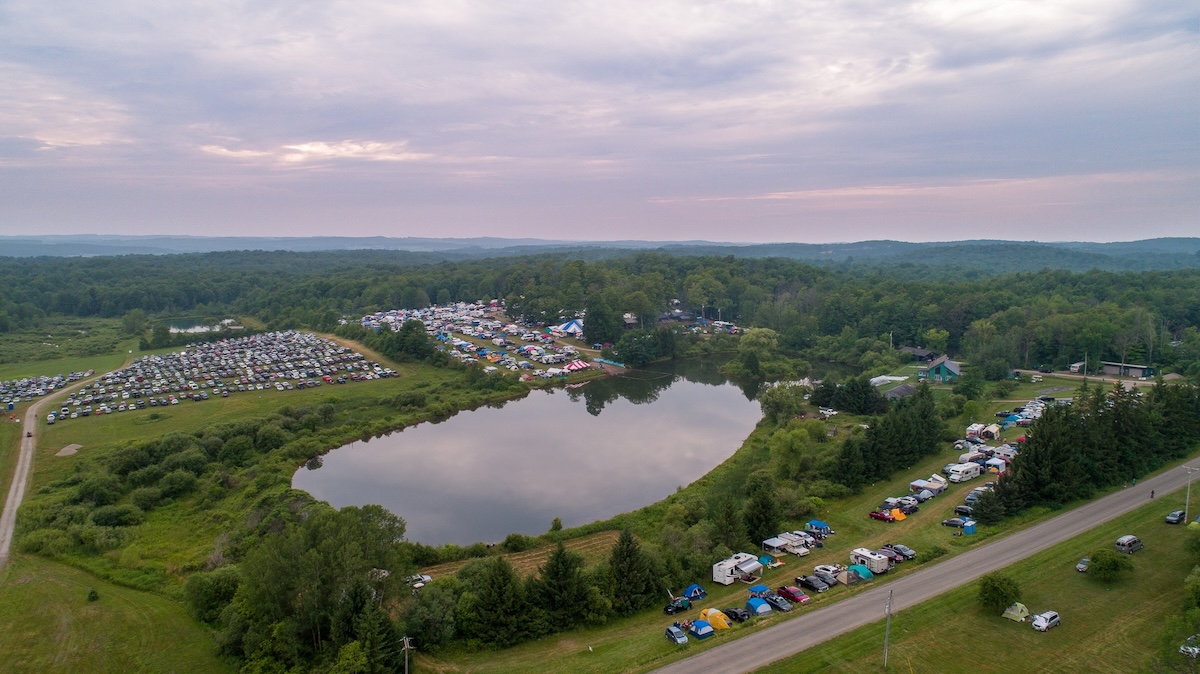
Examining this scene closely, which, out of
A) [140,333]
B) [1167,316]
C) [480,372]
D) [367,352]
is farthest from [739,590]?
[140,333]

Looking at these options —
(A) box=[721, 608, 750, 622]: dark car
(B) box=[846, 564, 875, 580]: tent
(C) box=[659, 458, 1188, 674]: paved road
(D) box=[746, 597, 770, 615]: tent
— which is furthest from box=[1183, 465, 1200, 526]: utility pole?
(A) box=[721, 608, 750, 622]: dark car

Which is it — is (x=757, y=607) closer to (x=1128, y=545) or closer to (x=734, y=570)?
(x=734, y=570)

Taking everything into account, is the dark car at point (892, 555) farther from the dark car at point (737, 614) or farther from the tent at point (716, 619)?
the tent at point (716, 619)

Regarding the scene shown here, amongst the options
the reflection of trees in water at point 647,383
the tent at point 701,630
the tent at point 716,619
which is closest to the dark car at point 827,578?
the tent at point 716,619

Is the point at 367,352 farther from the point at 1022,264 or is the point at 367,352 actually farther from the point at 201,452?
the point at 1022,264

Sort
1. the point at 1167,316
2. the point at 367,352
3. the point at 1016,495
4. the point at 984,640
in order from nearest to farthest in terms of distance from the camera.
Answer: the point at 984,640 < the point at 1016,495 < the point at 1167,316 < the point at 367,352

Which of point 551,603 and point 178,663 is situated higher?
point 551,603

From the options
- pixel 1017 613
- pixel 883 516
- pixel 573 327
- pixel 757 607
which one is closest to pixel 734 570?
pixel 757 607
